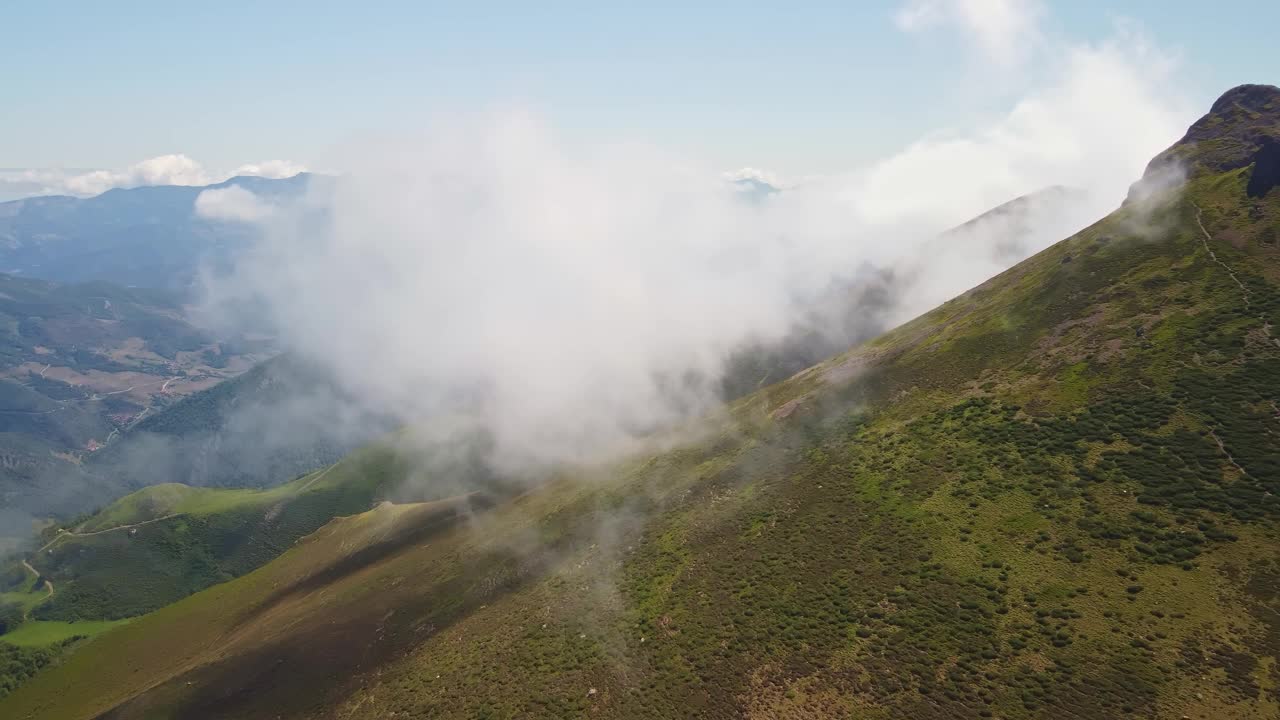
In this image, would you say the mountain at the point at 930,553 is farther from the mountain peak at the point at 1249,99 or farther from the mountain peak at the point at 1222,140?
the mountain peak at the point at 1249,99

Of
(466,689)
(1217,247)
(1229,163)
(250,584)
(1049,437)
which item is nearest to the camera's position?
(466,689)

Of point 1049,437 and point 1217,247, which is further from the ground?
point 1217,247

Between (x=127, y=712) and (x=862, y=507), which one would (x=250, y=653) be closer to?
(x=127, y=712)

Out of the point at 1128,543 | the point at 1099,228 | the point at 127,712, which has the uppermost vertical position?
the point at 1099,228

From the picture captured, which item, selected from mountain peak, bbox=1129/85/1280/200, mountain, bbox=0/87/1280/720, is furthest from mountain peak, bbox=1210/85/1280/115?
mountain, bbox=0/87/1280/720

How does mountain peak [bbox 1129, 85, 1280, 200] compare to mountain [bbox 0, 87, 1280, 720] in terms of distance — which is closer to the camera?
mountain [bbox 0, 87, 1280, 720]

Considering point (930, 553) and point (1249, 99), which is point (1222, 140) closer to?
point (1249, 99)

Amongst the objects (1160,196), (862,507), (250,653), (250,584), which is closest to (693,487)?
(862,507)

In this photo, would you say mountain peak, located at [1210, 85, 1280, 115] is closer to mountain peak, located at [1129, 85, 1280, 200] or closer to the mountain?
mountain peak, located at [1129, 85, 1280, 200]

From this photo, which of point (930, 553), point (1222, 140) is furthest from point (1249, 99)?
point (930, 553)
